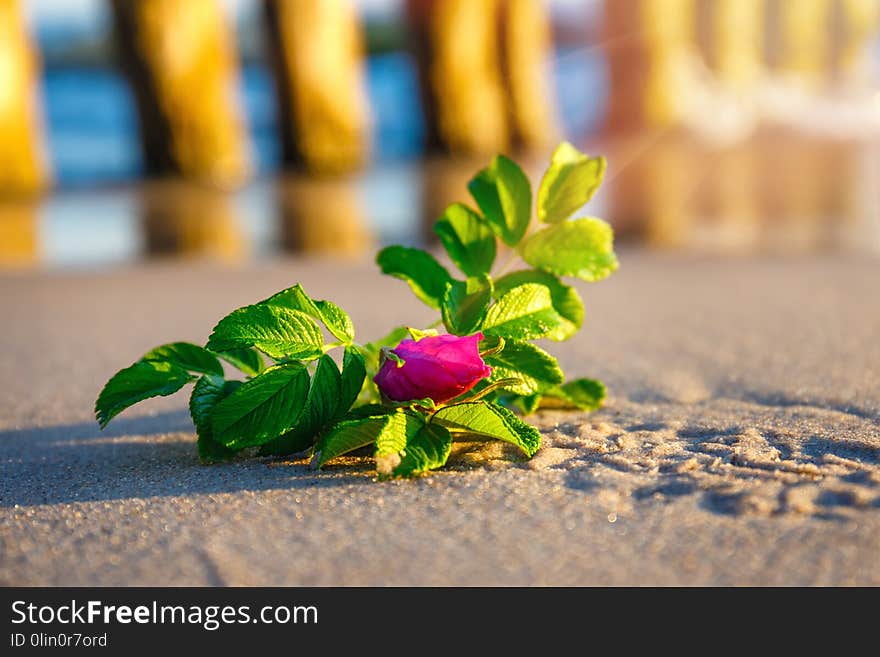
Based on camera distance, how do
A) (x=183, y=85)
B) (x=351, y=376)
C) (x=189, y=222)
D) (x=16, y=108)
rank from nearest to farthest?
1. (x=351, y=376)
2. (x=189, y=222)
3. (x=16, y=108)
4. (x=183, y=85)

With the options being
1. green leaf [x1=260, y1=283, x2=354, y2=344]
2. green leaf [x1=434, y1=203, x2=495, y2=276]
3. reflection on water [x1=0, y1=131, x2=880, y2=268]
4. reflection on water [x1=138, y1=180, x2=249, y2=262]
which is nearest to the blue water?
reflection on water [x1=138, y1=180, x2=249, y2=262]

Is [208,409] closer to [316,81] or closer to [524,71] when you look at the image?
[316,81]

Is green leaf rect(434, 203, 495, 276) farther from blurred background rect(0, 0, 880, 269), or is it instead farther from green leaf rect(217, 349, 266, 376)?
blurred background rect(0, 0, 880, 269)

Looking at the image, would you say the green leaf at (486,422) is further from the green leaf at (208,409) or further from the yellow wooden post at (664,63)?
the yellow wooden post at (664,63)

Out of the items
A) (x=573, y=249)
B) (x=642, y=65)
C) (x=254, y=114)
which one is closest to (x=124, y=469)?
(x=573, y=249)
